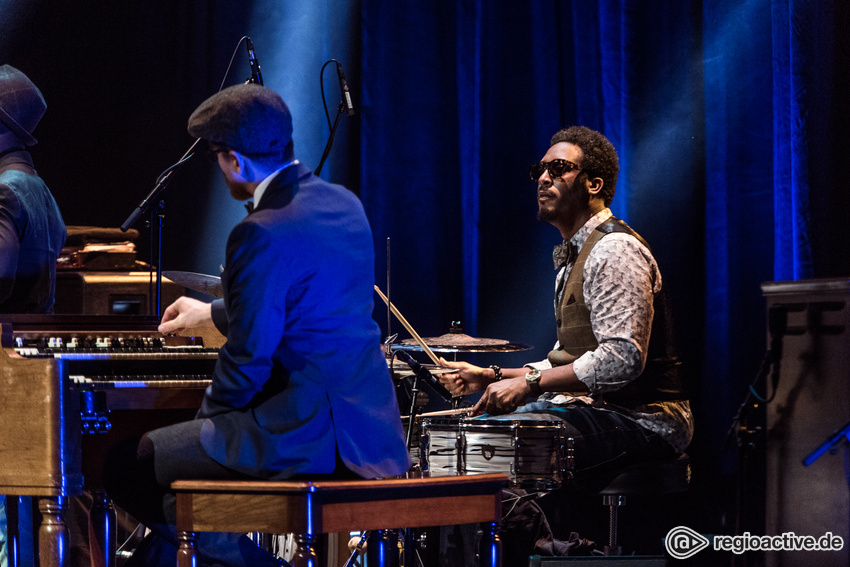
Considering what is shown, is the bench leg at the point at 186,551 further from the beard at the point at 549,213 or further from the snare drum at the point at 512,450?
the beard at the point at 549,213

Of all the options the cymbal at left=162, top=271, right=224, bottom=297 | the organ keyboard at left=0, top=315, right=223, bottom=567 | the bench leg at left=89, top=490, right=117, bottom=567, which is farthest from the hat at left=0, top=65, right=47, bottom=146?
the bench leg at left=89, top=490, right=117, bottom=567

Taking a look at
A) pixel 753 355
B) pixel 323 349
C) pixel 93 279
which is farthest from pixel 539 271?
pixel 323 349

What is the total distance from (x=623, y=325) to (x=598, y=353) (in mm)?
133

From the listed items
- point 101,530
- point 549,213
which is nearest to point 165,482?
point 101,530

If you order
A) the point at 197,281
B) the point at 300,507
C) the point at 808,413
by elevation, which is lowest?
the point at 300,507

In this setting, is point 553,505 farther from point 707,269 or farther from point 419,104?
point 419,104

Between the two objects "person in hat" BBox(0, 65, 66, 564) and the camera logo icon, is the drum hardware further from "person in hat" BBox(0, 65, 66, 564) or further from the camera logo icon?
"person in hat" BBox(0, 65, 66, 564)

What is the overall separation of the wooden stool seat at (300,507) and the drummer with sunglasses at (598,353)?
3.23ft

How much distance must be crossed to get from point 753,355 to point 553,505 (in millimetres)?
1164

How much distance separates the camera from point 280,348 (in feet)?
7.67

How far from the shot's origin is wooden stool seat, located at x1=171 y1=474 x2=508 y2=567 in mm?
2234

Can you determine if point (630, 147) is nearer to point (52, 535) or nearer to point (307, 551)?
point (307, 551)

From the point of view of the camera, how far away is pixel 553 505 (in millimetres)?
4531

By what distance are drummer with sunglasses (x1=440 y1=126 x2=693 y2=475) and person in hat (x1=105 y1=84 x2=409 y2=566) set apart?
3.40 ft
